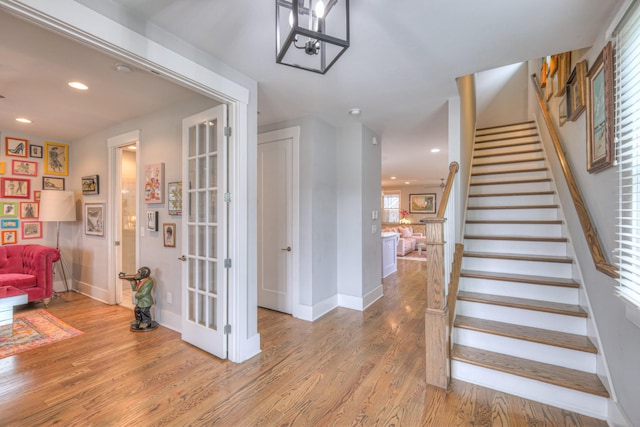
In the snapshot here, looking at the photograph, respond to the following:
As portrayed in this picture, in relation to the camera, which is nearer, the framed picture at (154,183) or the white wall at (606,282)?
the white wall at (606,282)

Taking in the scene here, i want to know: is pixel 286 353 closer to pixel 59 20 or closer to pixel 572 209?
pixel 59 20

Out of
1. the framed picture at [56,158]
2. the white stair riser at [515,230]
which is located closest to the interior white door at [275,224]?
the white stair riser at [515,230]

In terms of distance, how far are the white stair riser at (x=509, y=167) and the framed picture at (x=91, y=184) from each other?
5635mm

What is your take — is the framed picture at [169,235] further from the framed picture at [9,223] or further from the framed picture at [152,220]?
the framed picture at [9,223]

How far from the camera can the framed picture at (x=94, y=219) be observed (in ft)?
13.3

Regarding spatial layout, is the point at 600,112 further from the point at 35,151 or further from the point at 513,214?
the point at 35,151

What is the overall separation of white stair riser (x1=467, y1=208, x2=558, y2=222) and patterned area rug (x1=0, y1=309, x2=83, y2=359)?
15.7ft

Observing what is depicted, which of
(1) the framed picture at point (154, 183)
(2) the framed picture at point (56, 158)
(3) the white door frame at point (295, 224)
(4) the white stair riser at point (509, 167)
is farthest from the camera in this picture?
(2) the framed picture at point (56, 158)

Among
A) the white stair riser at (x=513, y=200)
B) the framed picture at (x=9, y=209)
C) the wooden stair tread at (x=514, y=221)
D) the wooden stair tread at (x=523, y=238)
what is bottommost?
the wooden stair tread at (x=523, y=238)

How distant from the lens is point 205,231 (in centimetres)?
264

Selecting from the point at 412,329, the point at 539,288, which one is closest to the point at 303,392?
the point at 412,329

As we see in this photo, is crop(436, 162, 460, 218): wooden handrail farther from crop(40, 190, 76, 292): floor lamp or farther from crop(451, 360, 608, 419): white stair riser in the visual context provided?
crop(40, 190, 76, 292): floor lamp

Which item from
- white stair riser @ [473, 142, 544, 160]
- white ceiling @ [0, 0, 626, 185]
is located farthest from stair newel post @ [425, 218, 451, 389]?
white stair riser @ [473, 142, 544, 160]

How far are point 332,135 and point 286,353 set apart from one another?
8.89ft
